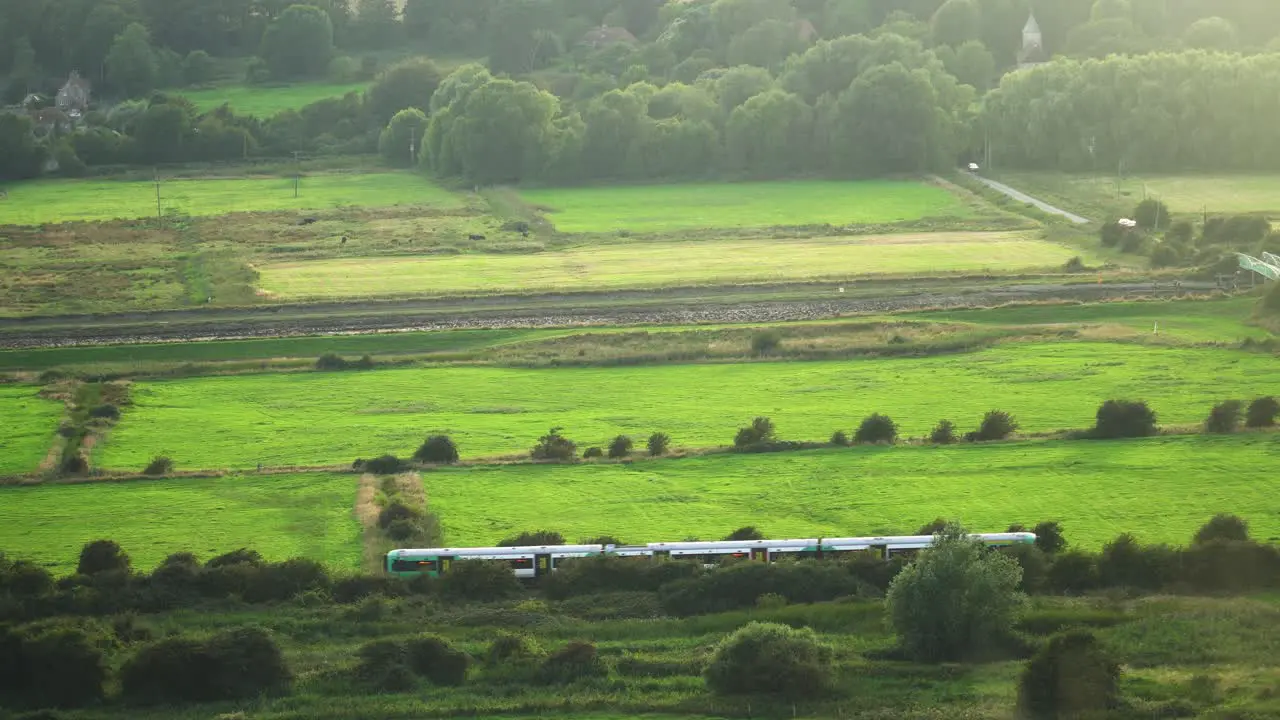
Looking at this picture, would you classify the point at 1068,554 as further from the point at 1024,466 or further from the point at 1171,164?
the point at 1171,164

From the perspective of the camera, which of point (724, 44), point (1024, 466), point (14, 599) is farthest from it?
point (724, 44)

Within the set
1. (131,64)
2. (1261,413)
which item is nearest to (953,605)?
(1261,413)

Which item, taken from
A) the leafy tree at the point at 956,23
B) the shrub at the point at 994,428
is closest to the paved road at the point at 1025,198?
the leafy tree at the point at 956,23

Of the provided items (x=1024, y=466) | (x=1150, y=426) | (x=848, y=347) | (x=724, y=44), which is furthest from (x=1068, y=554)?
(x=724, y=44)

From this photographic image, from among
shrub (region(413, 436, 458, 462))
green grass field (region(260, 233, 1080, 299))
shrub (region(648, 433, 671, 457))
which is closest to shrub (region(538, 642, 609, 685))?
shrub (region(648, 433, 671, 457))

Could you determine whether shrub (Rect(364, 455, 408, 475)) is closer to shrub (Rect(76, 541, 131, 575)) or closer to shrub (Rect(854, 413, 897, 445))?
shrub (Rect(76, 541, 131, 575))

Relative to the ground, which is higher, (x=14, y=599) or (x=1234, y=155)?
(x=1234, y=155)

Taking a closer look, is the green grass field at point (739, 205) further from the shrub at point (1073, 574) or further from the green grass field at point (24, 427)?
the shrub at point (1073, 574)
